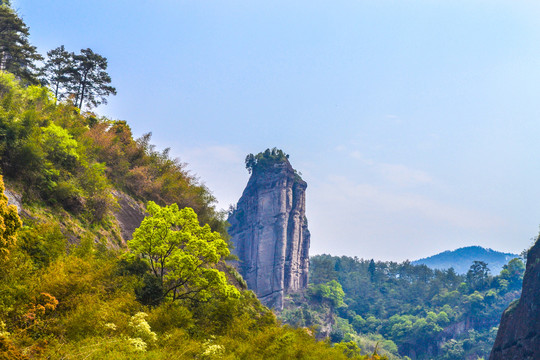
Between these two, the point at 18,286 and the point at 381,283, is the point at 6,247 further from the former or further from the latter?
the point at 381,283

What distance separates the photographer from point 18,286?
11.1 m

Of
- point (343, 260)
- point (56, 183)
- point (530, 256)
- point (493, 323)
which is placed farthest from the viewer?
point (343, 260)

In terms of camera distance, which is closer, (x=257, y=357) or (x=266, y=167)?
(x=257, y=357)

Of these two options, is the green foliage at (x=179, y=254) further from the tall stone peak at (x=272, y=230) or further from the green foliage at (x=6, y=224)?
the tall stone peak at (x=272, y=230)

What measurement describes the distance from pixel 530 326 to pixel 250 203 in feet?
295

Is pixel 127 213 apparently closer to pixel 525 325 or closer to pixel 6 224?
pixel 6 224

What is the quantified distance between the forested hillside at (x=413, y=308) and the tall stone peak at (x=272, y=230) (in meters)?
6.98

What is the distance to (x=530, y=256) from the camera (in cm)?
5947

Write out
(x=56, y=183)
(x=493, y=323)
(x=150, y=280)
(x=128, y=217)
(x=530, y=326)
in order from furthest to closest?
(x=493, y=323)
(x=530, y=326)
(x=128, y=217)
(x=56, y=183)
(x=150, y=280)

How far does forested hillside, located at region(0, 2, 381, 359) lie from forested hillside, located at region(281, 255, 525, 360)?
81.4 meters

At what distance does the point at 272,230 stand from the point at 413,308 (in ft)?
166

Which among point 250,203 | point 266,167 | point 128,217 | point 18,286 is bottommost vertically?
point 18,286

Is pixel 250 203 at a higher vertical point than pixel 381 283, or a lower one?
higher

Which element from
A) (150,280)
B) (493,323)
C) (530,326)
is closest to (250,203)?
(493,323)
